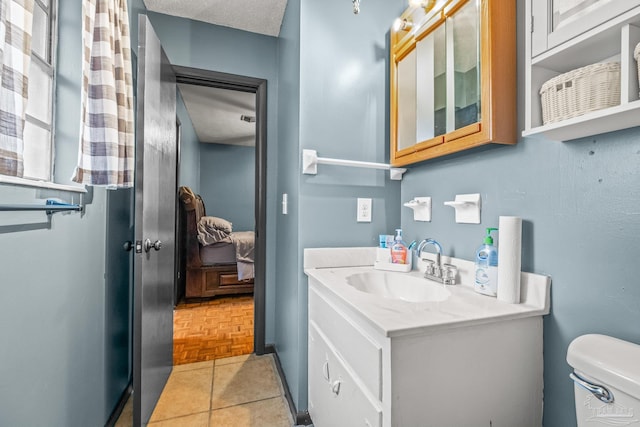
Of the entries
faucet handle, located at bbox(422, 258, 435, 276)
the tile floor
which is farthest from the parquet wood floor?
faucet handle, located at bbox(422, 258, 435, 276)

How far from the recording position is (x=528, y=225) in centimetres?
90

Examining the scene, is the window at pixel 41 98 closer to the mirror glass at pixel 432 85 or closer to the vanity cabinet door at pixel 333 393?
the vanity cabinet door at pixel 333 393

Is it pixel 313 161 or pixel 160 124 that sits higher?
pixel 160 124

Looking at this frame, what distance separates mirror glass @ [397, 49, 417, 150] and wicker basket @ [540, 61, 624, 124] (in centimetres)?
62

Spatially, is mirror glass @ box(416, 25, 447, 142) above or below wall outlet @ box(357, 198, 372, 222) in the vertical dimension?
above

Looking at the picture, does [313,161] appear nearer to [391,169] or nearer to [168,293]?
[391,169]

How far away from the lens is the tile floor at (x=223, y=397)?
1.42 m

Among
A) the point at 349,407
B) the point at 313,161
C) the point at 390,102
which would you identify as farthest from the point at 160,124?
the point at 349,407

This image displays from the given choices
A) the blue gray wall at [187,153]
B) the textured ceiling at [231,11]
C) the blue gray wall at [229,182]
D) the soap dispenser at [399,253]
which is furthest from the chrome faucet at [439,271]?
the blue gray wall at [229,182]

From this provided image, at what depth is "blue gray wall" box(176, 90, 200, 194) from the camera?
3.37 metres

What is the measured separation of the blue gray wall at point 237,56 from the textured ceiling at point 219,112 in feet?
3.00

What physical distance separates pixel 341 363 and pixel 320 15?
1.57 m

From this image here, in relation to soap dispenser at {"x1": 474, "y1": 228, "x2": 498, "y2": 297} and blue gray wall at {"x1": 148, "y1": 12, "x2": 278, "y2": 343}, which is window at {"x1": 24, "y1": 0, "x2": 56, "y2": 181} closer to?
blue gray wall at {"x1": 148, "y1": 12, "x2": 278, "y2": 343}

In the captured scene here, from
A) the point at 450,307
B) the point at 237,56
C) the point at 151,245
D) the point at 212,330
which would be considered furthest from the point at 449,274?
the point at 212,330
